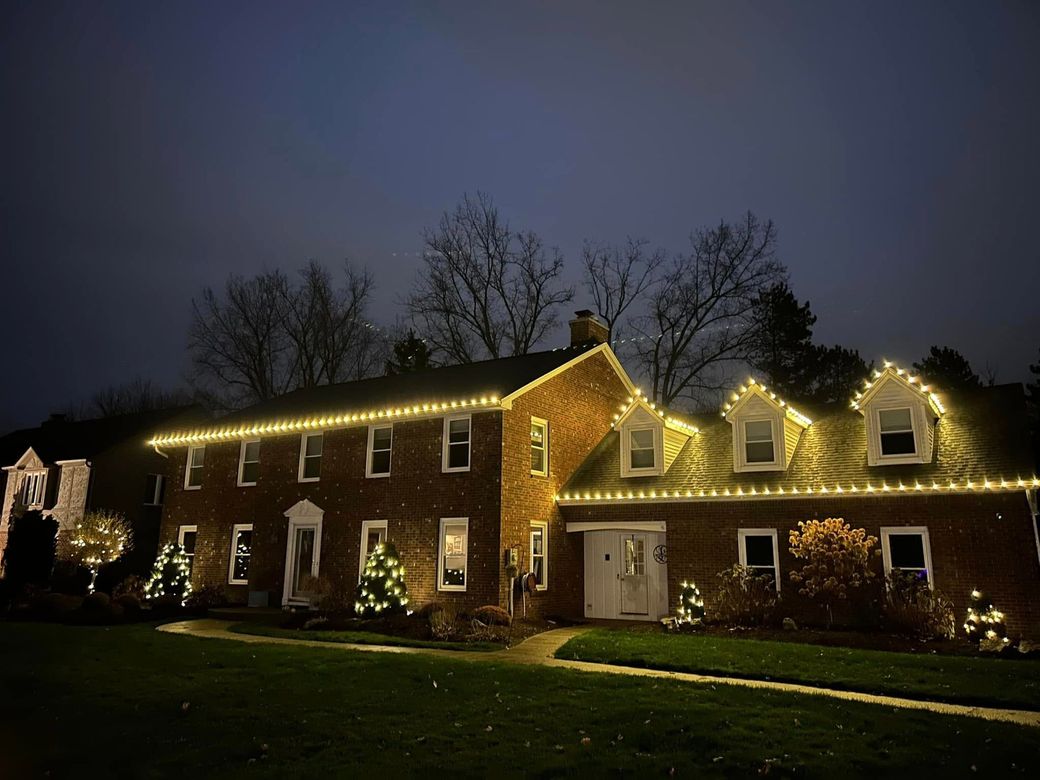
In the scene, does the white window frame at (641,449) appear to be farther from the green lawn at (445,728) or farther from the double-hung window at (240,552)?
the double-hung window at (240,552)

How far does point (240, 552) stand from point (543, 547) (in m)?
10.1

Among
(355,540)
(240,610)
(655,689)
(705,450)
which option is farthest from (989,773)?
(240,610)

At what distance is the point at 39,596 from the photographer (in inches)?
806

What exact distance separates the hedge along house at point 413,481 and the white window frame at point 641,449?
1.82 m

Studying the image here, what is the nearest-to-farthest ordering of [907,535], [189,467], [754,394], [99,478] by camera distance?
[907,535] → [754,394] → [189,467] → [99,478]

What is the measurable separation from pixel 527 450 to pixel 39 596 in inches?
548

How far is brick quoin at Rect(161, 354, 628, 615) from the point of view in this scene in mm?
18594

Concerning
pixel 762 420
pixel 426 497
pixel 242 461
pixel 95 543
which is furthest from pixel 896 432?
pixel 95 543

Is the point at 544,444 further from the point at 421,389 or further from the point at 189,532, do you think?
the point at 189,532

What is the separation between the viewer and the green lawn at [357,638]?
47.9 ft

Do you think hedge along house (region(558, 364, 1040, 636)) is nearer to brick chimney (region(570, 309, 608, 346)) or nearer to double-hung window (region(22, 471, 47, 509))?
brick chimney (region(570, 309, 608, 346))

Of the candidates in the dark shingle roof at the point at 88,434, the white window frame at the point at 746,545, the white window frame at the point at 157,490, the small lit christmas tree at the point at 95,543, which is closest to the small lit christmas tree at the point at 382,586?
the white window frame at the point at 746,545

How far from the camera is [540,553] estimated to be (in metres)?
19.5

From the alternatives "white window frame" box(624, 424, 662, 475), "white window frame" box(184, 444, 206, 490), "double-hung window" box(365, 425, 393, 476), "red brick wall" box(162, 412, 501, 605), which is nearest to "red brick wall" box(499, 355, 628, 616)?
"red brick wall" box(162, 412, 501, 605)
